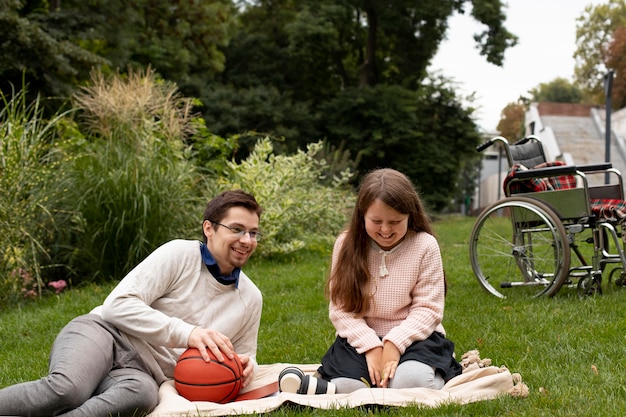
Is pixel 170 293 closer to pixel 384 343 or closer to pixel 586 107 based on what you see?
pixel 384 343

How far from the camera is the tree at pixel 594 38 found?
135 feet

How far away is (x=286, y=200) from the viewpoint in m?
8.93

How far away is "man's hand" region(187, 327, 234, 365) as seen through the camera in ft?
10.0

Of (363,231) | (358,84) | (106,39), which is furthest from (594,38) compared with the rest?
(363,231)

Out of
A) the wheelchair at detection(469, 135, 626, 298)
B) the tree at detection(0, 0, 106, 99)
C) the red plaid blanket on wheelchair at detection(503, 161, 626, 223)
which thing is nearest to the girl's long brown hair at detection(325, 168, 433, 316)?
the wheelchair at detection(469, 135, 626, 298)

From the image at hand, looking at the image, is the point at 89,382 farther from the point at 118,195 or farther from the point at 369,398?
the point at 118,195

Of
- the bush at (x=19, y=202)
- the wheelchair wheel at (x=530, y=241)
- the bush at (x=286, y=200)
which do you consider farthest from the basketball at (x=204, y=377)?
the bush at (x=286, y=200)

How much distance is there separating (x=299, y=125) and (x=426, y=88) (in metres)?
4.58

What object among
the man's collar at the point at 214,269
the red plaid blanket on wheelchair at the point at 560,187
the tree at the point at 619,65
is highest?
the tree at the point at 619,65

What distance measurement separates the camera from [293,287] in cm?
684

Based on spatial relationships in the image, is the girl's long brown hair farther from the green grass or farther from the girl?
the green grass

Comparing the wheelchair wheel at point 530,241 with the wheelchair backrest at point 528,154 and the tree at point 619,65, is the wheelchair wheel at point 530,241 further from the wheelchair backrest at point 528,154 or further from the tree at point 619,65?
the tree at point 619,65

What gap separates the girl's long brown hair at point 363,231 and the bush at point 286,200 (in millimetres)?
4874

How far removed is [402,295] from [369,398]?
617 millimetres
